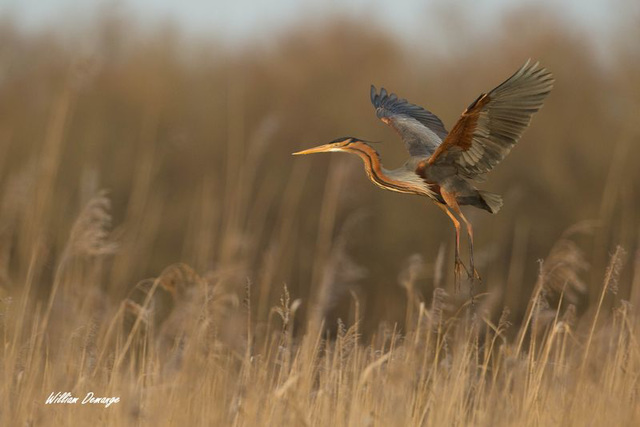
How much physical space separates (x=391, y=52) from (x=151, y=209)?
11.5 feet

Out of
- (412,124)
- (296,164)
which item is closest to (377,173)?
(412,124)

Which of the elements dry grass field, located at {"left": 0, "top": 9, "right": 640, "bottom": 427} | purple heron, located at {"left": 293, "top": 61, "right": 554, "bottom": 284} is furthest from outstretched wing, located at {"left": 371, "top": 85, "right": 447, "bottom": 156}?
dry grass field, located at {"left": 0, "top": 9, "right": 640, "bottom": 427}

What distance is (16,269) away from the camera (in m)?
7.66

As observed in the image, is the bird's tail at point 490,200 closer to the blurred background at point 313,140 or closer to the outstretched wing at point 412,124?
the outstretched wing at point 412,124

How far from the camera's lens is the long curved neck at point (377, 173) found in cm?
262

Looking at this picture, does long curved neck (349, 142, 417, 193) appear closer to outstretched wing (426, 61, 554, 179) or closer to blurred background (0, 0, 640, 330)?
outstretched wing (426, 61, 554, 179)

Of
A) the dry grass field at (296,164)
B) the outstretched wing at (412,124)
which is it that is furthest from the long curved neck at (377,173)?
the dry grass field at (296,164)

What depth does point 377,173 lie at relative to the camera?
2637 millimetres

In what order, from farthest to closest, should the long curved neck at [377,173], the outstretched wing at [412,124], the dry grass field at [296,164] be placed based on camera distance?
the dry grass field at [296,164] → the outstretched wing at [412,124] → the long curved neck at [377,173]

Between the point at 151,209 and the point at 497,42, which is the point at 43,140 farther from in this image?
the point at 497,42

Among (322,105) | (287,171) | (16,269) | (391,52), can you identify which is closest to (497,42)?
(391,52)

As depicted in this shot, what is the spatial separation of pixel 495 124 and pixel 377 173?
33cm

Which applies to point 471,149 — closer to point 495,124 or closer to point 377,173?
point 495,124

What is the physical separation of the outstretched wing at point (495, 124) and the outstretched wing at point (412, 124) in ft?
0.86
